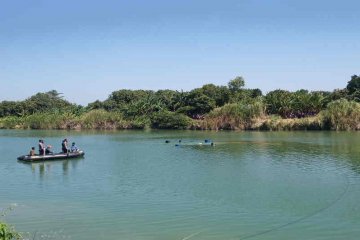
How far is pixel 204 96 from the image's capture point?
74.8 meters

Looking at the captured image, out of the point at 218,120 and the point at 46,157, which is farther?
the point at 218,120

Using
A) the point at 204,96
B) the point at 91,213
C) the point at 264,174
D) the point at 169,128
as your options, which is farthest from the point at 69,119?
the point at 91,213

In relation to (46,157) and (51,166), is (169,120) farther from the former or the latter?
(51,166)

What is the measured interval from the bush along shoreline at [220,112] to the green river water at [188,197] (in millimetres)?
30183

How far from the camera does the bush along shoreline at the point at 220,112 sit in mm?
62031

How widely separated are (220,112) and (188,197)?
5123cm

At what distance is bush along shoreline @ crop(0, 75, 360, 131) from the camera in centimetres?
6203

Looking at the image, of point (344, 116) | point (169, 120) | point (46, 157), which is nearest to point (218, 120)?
point (169, 120)

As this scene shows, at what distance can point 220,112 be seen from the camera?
6912cm

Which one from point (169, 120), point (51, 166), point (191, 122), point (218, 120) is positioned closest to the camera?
point (51, 166)

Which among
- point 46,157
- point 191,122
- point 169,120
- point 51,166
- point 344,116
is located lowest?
point 51,166

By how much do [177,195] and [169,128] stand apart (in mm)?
57436

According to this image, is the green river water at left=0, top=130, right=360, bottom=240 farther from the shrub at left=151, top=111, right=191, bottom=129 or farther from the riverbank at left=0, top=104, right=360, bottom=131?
the shrub at left=151, top=111, right=191, bottom=129

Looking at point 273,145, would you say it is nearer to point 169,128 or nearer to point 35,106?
point 169,128
